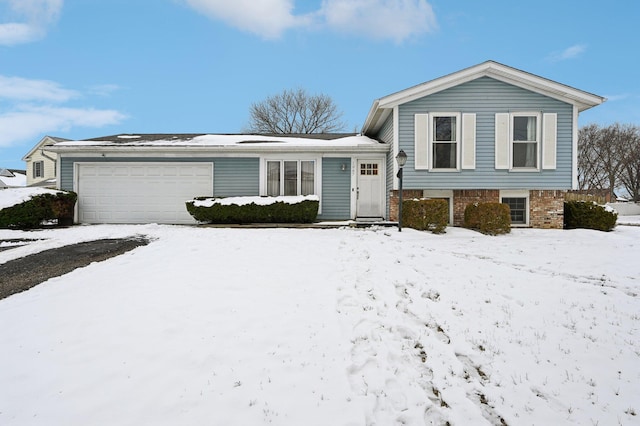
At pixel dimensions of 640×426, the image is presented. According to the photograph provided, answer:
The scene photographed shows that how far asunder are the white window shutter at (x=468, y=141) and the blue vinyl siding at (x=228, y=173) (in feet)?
22.5

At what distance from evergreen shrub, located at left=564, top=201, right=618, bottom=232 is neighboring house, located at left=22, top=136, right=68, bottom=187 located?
34.3m

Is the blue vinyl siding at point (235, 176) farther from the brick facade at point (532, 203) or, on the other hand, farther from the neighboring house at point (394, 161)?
the brick facade at point (532, 203)

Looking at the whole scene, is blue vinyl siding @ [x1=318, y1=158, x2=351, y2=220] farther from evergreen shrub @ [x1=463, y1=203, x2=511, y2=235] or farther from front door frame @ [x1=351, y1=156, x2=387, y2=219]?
evergreen shrub @ [x1=463, y1=203, x2=511, y2=235]

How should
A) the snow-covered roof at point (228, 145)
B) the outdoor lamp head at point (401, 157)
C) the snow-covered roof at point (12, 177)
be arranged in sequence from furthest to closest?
the snow-covered roof at point (12, 177)
the snow-covered roof at point (228, 145)
the outdoor lamp head at point (401, 157)

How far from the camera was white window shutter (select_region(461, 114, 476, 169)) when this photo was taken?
1056 centimetres

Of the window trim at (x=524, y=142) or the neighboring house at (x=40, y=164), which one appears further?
the neighboring house at (x=40, y=164)

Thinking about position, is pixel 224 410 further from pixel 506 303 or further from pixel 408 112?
pixel 408 112

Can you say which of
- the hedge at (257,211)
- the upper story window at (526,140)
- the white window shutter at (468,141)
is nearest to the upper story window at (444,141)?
the white window shutter at (468,141)

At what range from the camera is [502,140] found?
1053cm

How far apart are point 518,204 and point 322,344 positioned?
1044 cm

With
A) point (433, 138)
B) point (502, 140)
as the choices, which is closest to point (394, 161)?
point (433, 138)

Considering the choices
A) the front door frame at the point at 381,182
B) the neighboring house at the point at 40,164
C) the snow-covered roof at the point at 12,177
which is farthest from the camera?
the snow-covered roof at the point at 12,177

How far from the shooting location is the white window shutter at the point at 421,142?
10539 mm

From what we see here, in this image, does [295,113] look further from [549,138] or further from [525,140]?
[549,138]
